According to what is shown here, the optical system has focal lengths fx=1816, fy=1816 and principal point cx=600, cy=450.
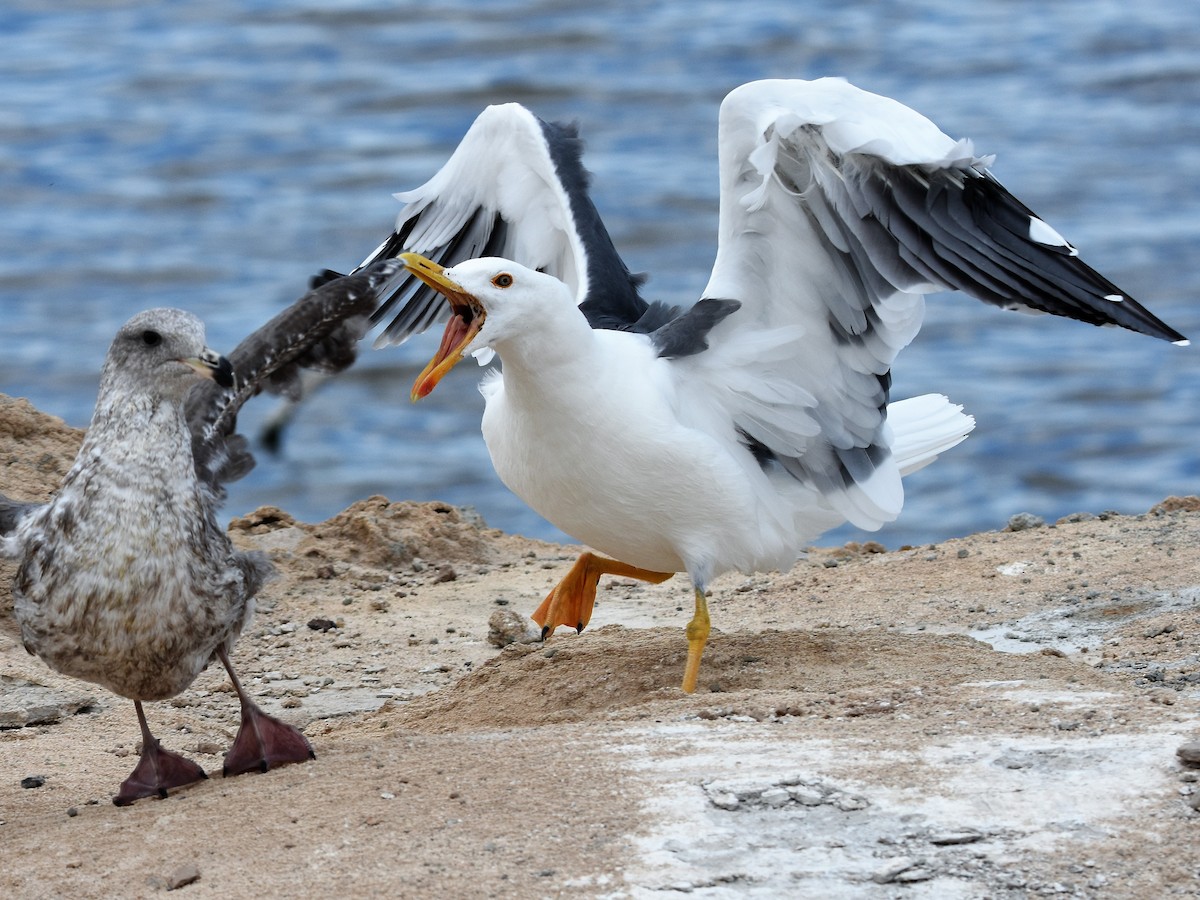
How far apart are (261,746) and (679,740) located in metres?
1.31

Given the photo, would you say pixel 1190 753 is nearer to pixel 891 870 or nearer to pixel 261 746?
pixel 891 870

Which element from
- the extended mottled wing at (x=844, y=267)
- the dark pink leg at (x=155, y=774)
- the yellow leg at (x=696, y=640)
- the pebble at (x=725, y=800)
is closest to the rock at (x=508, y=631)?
the yellow leg at (x=696, y=640)

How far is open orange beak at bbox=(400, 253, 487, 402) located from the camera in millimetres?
5809

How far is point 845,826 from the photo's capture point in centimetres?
415

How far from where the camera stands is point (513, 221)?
788 centimetres

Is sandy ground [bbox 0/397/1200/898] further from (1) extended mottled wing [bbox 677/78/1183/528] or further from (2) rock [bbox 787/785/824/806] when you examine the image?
(1) extended mottled wing [bbox 677/78/1183/528]

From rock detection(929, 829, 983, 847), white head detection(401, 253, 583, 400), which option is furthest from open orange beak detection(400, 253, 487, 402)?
rock detection(929, 829, 983, 847)

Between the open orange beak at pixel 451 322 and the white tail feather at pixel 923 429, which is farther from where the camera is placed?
the white tail feather at pixel 923 429

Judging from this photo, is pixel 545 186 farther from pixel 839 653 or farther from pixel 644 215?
pixel 644 215

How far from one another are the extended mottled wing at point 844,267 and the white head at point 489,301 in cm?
66

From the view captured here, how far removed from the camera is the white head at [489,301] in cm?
596

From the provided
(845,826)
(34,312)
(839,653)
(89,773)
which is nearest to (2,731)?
(89,773)

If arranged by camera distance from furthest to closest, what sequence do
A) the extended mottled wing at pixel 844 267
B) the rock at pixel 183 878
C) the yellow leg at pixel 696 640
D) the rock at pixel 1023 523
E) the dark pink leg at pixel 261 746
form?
the rock at pixel 1023 523 → the yellow leg at pixel 696 640 → the extended mottled wing at pixel 844 267 → the dark pink leg at pixel 261 746 → the rock at pixel 183 878

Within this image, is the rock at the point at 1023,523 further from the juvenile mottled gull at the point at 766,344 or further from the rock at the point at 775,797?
the rock at the point at 775,797
